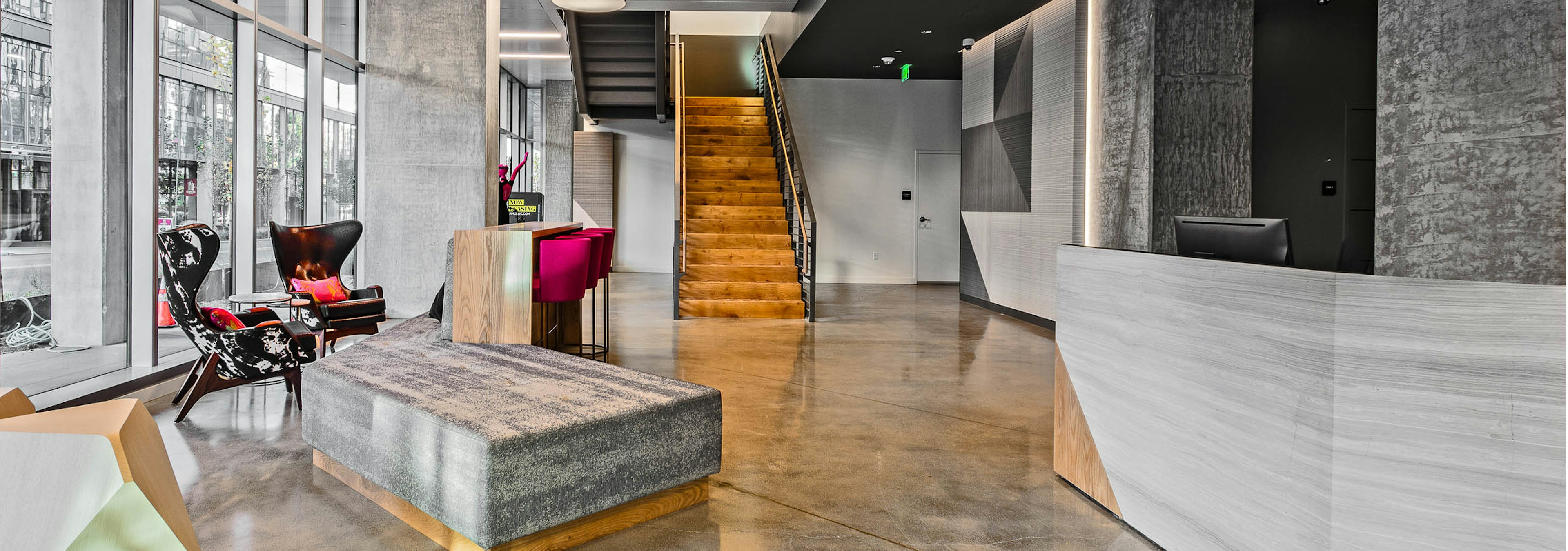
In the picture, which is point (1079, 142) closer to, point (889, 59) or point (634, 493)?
point (889, 59)

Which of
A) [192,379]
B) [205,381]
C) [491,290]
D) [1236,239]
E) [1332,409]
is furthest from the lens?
[192,379]

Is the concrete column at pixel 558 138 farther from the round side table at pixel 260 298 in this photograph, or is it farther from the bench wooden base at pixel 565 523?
the bench wooden base at pixel 565 523

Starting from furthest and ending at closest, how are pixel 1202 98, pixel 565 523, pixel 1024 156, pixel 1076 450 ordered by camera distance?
pixel 1024 156 → pixel 1202 98 → pixel 1076 450 → pixel 565 523

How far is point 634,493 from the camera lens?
2723 mm

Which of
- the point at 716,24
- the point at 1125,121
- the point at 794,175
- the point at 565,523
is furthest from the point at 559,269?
the point at 716,24

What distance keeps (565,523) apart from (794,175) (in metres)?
7.25

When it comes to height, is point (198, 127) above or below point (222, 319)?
above

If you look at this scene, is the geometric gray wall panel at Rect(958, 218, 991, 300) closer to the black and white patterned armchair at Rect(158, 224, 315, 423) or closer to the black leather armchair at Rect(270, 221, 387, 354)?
the black leather armchair at Rect(270, 221, 387, 354)

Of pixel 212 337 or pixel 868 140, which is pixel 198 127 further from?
pixel 868 140

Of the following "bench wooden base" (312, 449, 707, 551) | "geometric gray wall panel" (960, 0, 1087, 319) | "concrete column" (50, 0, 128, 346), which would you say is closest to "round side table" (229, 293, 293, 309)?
"concrete column" (50, 0, 128, 346)

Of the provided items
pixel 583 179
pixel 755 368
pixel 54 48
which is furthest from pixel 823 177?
pixel 54 48

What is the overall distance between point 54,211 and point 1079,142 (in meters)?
7.21

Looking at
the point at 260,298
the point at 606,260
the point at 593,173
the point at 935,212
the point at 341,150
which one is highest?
the point at 593,173

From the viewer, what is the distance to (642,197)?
1438 cm
